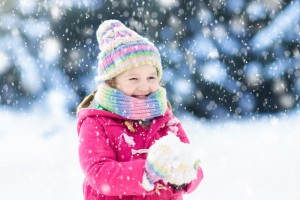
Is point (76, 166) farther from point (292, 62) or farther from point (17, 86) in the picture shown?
point (292, 62)

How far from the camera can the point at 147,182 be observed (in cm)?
183

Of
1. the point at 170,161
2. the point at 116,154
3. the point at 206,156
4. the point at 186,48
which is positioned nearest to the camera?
the point at 170,161

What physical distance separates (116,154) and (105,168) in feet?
0.66

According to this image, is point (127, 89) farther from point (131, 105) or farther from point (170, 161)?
point (170, 161)

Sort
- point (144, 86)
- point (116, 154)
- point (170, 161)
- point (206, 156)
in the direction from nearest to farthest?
1. point (170, 161)
2. point (116, 154)
3. point (144, 86)
4. point (206, 156)

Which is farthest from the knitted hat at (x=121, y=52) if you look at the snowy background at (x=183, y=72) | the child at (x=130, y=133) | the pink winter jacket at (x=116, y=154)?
the snowy background at (x=183, y=72)

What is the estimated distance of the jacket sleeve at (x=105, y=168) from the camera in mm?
1852

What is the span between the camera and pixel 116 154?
2.09 m

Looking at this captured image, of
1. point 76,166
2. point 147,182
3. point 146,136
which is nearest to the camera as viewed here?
point 147,182

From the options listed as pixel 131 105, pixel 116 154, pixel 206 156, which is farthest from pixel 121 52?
pixel 206 156

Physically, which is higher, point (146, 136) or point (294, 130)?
point (294, 130)

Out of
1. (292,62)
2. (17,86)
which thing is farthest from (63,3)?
(292,62)

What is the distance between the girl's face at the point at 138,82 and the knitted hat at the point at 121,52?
3 cm

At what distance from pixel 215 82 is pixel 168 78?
0.68 m
